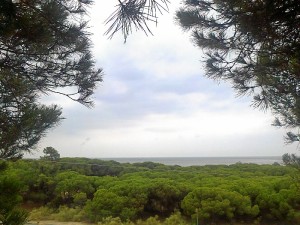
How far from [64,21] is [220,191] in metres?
4.55

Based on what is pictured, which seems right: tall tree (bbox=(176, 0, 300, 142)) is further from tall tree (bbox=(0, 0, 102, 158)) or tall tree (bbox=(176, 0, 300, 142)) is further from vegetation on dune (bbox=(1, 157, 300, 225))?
vegetation on dune (bbox=(1, 157, 300, 225))

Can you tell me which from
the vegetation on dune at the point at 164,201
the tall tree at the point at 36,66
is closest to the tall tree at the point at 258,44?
the tall tree at the point at 36,66

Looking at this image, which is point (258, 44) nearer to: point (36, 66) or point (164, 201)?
point (36, 66)

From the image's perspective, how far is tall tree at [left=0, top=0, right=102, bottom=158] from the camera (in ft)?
10.1

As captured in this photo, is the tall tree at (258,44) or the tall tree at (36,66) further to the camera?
the tall tree at (36,66)

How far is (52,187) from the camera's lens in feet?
27.7

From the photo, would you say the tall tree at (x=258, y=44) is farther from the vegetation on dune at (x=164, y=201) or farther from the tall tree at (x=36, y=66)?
the vegetation on dune at (x=164, y=201)

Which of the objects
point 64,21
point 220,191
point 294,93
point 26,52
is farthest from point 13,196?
point 220,191

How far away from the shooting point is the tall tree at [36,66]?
3.08 metres

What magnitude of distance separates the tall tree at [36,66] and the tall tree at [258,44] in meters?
1.35

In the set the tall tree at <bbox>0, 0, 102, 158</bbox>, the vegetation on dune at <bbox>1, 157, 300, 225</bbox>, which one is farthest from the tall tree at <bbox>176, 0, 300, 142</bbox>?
the vegetation on dune at <bbox>1, 157, 300, 225</bbox>

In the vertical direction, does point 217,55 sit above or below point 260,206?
above

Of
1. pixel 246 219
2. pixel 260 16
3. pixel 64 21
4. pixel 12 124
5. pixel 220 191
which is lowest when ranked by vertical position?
pixel 246 219

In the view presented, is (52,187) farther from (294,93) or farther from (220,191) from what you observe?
(294,93)
